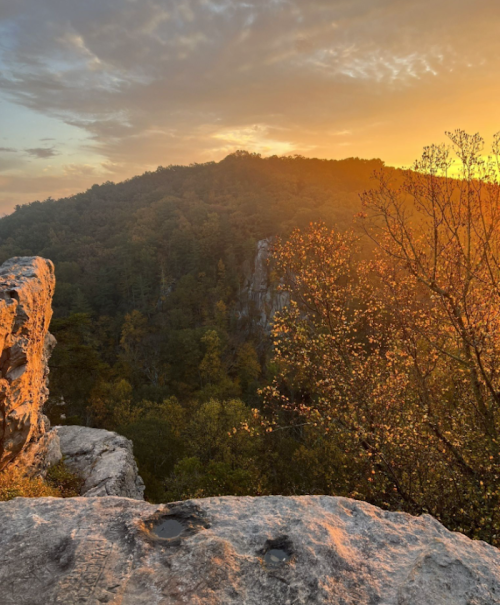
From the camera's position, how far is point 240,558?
4.17 meters

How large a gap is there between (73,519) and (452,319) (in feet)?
27.9

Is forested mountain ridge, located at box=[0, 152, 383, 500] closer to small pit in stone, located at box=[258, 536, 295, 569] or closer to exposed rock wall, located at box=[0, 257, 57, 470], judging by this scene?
exposed rock wall, located at box=[0, 257, 57, 470]

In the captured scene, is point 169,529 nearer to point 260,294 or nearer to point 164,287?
point 260,294

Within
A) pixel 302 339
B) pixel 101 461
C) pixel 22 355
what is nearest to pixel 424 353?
pixel 302 339

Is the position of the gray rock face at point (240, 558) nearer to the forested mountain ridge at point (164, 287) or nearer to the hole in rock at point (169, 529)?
the hole in rock at point (169, 529)

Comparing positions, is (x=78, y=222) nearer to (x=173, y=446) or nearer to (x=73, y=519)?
(x=173, y=446)

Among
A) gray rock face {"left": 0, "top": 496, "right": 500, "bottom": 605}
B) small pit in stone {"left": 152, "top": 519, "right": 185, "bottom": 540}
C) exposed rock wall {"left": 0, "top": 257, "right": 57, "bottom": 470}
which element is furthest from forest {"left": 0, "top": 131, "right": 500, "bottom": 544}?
exposed rock wall {"left": 0, "top": 257, "right": 57, "bottom": 470}

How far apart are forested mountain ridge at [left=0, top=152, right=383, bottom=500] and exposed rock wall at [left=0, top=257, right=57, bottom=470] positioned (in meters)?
15.0

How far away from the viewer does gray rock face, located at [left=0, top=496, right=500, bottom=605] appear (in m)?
3.76

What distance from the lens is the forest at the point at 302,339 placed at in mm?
8789

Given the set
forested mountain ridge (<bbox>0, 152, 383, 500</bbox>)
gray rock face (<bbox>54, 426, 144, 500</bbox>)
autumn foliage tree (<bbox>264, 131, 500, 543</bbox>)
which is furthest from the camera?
forested mountain ridge (<bbox>0, 152, 383, 500</bbox>)

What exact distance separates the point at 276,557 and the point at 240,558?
0.43 m

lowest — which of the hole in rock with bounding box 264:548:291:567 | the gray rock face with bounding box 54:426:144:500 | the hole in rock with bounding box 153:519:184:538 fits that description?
the gray rock face with bounding box 54:426:144:500

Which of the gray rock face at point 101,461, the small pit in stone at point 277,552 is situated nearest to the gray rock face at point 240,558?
the small pit in stone at point 277,552
